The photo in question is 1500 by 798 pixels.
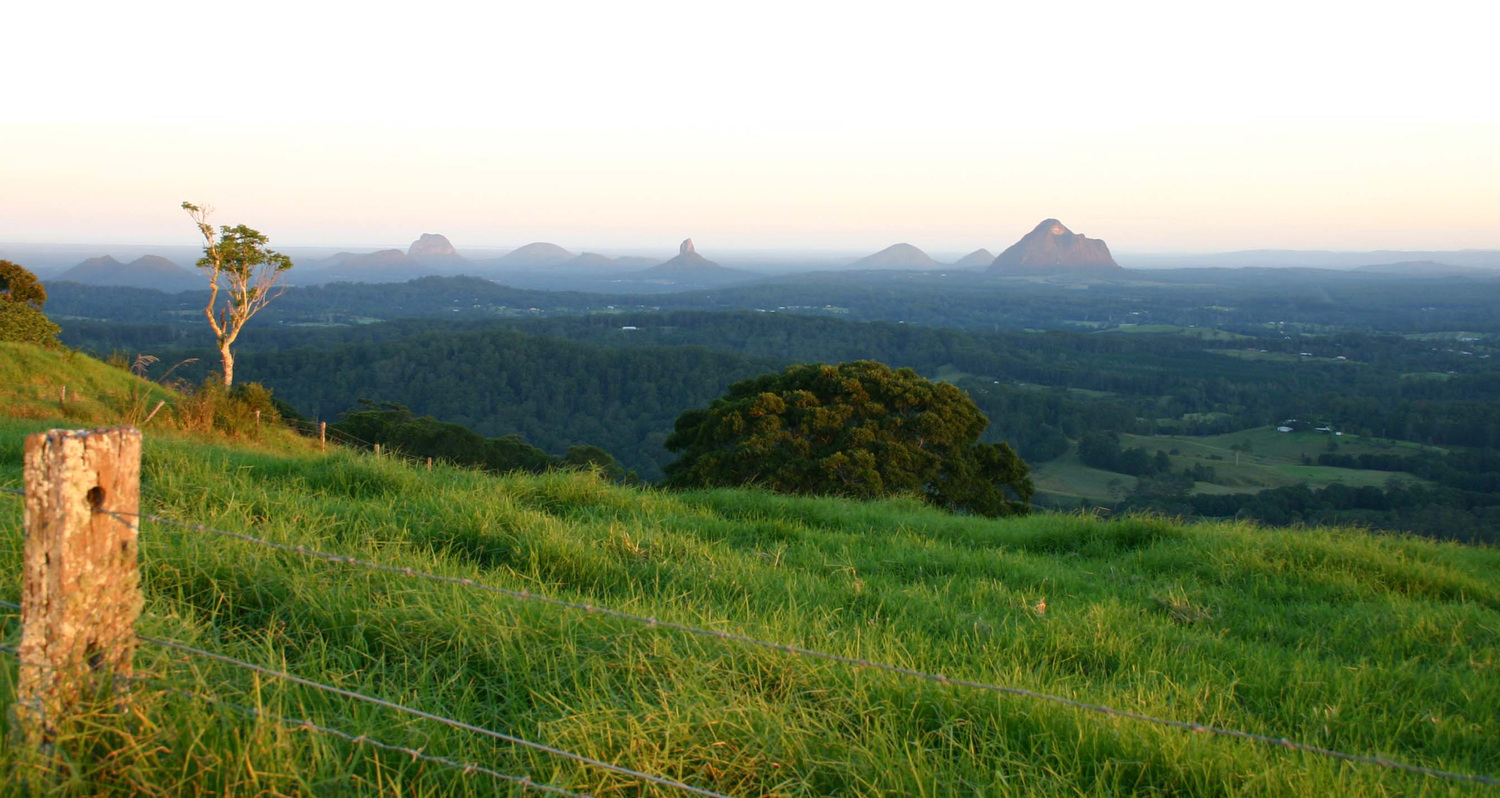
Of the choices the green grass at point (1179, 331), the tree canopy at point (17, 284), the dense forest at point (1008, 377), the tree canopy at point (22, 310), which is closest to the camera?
the tree canopy at point (22, 310)

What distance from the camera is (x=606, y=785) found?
231 centimetres

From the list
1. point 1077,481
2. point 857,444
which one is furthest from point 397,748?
point 1077,481

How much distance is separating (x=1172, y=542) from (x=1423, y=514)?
31.5 m

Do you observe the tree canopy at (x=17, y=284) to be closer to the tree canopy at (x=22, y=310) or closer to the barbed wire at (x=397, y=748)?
the tree canopy at (x=22, y=310)

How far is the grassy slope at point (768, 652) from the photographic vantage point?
2490 mm

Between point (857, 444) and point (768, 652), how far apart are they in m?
12.0

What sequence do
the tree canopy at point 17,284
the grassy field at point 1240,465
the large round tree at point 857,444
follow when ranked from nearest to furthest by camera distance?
1. the large round tree at point 857,444
2. the tree canopy at point 17,284
3. the grassy field at point 1240,465

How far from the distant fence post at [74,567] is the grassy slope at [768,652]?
0.50 ft

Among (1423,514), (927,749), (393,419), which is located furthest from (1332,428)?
(927,749)

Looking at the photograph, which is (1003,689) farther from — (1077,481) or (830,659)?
(1077,481)

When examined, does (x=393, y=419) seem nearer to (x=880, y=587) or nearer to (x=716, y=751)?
(x=880, y=587)

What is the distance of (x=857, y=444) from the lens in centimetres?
1503

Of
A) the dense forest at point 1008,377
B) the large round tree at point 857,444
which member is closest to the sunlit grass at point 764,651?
the large round tree at point 857,444

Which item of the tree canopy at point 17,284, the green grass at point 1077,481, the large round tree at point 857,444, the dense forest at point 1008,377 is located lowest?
the green grass at point 1077,481
